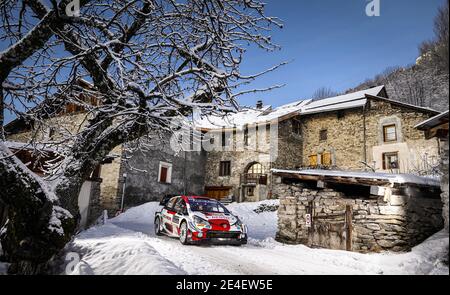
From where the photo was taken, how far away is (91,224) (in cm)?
1343

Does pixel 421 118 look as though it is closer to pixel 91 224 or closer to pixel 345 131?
pixel 345 131

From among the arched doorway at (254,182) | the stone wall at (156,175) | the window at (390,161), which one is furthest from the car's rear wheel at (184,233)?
the window at (390,161)

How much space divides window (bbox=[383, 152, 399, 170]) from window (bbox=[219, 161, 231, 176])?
13.0 metres

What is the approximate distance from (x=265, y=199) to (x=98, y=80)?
2017cm

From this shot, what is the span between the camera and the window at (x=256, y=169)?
24.8 metres

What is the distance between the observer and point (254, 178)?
81.0ft

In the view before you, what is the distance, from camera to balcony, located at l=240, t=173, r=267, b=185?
2402 centimetres

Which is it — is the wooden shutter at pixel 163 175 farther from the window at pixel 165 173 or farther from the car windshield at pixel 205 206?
the car windshield at pixel 205 206

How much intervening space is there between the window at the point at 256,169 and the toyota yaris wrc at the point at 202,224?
1554 centimetres

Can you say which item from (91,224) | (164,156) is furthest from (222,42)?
(164,156)

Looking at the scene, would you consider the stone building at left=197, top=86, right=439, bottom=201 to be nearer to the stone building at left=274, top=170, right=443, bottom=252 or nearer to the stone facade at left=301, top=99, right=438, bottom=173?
the stone facade at left=301, top=99, right=438, bottom=173

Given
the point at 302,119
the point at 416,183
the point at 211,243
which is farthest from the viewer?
the point at 302,119

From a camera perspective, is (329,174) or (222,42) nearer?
(222,42)

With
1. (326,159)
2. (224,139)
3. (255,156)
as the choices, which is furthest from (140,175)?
(326,159)
